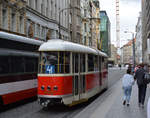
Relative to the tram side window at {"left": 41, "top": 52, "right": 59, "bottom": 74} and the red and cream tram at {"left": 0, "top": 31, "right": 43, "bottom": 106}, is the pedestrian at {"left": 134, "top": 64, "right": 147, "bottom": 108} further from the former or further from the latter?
the red and cream tram at {"left": 0, "top": 31, "right": 43, "bottom": 106}

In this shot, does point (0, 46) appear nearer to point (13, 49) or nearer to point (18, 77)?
point (13, 49)

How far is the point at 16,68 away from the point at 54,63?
210 centimetres

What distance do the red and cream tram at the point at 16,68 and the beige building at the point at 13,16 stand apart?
A: 13763 millimetres

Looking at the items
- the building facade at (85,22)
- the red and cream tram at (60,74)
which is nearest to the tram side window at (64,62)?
the red and cream tram at (60,74)

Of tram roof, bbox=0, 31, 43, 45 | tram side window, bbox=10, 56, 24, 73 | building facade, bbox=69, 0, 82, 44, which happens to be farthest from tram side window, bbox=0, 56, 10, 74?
building facade, bbox=69, 0, 82, 44

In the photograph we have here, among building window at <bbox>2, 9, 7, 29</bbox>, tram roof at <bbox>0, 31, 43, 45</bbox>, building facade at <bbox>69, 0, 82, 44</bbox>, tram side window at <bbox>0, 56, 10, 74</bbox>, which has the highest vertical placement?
building facade at <bbox>69, 0, 82, 44</bbox>

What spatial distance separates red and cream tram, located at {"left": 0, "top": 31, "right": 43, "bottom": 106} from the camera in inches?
399

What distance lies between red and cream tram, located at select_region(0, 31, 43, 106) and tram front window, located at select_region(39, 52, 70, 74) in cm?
136

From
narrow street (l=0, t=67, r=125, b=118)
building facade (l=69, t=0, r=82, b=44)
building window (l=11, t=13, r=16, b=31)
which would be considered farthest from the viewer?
building facade (l=69, t=0, r=82, b=44)

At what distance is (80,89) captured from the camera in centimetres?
1115

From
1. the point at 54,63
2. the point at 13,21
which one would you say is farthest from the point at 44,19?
the point at 54,63


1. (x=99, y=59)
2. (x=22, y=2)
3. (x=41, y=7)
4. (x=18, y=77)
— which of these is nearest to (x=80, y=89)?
(x=18, y=77)

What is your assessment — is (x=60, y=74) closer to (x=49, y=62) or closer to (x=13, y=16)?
(x=49, y=62)

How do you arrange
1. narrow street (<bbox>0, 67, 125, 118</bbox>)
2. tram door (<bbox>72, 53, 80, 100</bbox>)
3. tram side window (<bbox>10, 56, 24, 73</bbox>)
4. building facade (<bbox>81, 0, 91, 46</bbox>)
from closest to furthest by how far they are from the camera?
narrow street (<bbox>0, 67, 125, 118</bbox>), tram door (<bbox>72, 53, 80, 100</bbox>), tram side window (<bbox>10, 56, 24, 73</bbox>), building facade (<bbox>81, 0, 91, 46</bbox>)
